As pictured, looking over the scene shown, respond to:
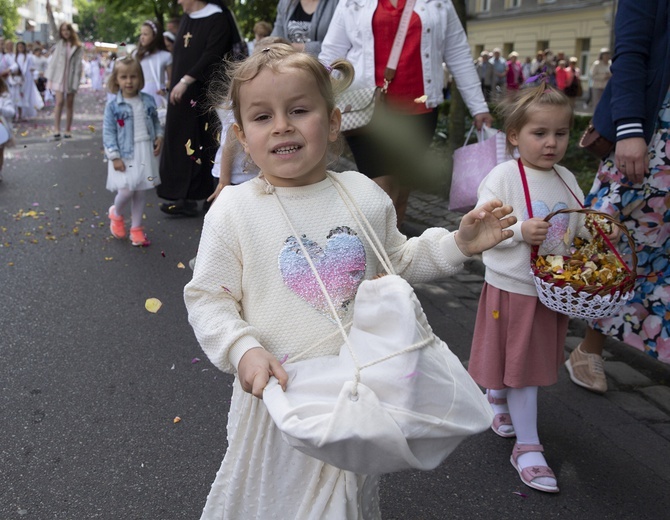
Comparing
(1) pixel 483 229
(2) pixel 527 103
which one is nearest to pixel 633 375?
(2) pixel 527 103

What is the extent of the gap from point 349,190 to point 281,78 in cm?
38

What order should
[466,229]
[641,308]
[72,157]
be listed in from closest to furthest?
[466,229]
[641,308]
[72,157]

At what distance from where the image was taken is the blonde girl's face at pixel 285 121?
190 cm

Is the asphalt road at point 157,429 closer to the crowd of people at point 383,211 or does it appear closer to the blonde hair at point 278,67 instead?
the crowd of people at point 383,211

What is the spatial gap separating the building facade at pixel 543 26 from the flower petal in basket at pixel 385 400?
3186cm

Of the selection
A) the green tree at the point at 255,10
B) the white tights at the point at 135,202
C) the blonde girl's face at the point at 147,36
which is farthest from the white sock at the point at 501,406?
the green tree at the point at 255,10

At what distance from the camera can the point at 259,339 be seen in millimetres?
1982

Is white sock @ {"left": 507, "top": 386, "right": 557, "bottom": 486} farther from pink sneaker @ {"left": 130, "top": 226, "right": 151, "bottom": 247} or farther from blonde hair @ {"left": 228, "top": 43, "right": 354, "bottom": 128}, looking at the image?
pink sneaker @ {"left": 130, "top": 226, "right": 151, "bottom": 247}

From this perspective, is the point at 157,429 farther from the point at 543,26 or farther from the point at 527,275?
the point at 543,26

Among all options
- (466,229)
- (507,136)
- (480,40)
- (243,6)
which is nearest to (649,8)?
(507,136)

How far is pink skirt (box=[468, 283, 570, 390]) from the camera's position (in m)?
3.04

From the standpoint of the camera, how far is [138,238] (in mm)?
6629

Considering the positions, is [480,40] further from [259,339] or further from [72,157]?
[259,339]

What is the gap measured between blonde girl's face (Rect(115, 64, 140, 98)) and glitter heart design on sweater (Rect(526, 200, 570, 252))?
14.7 ft
